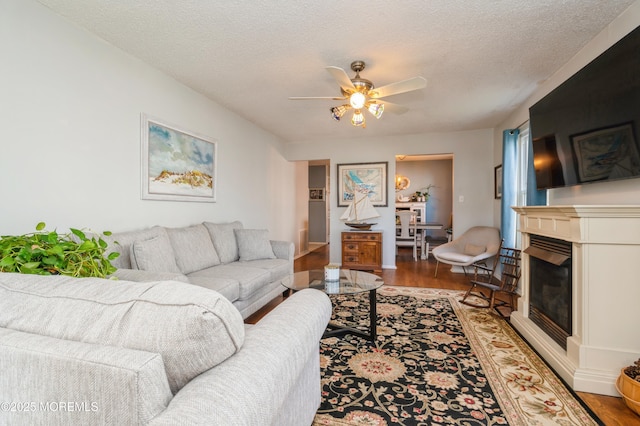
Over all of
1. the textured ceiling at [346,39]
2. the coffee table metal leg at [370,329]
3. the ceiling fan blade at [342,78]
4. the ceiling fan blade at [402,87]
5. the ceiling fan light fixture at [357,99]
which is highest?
the textured ceiling at [346,39]

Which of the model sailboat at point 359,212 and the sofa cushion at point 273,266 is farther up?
the model sailboat at point 359,212

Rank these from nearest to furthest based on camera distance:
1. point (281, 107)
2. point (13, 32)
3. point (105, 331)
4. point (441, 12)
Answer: point (105, 331), point (13, 32), point (441, 12), point (281, 107)

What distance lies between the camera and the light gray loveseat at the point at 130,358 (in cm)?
59

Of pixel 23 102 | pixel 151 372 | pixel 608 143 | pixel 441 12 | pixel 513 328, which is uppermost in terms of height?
pixel 441 12

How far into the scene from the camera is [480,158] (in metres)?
4.91

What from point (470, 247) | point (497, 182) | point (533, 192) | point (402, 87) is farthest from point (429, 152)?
point (402, 87)

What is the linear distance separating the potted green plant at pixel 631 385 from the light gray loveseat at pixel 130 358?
187 cm

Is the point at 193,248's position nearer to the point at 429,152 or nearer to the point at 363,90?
the point at 363,90

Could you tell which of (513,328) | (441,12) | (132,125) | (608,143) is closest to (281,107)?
(132,125)

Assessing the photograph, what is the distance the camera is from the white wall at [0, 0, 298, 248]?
70.6 inches

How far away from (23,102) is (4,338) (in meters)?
1.85

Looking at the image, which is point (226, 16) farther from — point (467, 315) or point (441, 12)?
point (467, 315)

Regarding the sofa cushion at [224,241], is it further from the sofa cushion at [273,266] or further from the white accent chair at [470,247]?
the white accent chair at [470,247]

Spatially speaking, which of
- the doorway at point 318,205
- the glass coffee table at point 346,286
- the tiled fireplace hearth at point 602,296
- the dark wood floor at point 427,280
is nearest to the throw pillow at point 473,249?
the dark wood floor at point 427,280
